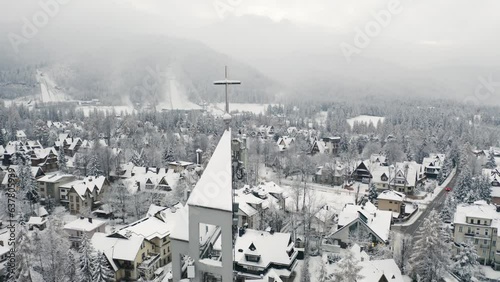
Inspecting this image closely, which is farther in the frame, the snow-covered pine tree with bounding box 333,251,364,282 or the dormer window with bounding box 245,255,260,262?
the dormer window with bounding box 245,255,260,262

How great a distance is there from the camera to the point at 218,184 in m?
6.77

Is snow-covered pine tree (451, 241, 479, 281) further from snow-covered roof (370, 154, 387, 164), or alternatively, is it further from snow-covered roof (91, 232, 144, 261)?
snow-covered roof (370, 154, 387, 164)

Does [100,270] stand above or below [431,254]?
below

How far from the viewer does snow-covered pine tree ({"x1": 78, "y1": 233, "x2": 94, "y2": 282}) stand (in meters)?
22.6

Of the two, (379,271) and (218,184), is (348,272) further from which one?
(218,184)

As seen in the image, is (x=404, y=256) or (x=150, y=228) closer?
(x=404, y=256)

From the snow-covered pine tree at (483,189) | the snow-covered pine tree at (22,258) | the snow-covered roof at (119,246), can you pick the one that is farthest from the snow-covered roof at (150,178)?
the snow-covered pine tree at (483,189)

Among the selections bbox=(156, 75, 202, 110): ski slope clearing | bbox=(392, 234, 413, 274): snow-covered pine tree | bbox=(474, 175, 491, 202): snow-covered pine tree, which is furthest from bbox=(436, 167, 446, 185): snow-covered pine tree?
bbox=(156, 75, 202, 110): ski slope clearing

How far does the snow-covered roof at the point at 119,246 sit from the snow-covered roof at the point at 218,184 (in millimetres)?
21494

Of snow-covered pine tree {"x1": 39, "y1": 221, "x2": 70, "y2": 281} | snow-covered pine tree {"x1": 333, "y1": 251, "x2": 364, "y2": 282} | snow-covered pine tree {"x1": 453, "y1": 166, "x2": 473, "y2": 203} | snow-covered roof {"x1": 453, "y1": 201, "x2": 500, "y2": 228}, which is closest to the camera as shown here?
snow-covered pine tree {"x1": 333, "y1": 251, "x2": 364, "y2": 282}

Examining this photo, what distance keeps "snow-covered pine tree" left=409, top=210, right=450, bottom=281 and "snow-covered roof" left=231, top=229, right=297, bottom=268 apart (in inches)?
322

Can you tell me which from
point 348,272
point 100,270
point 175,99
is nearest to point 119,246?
point 100,270

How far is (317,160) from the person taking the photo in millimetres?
59688

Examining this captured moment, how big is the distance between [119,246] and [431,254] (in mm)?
20851
